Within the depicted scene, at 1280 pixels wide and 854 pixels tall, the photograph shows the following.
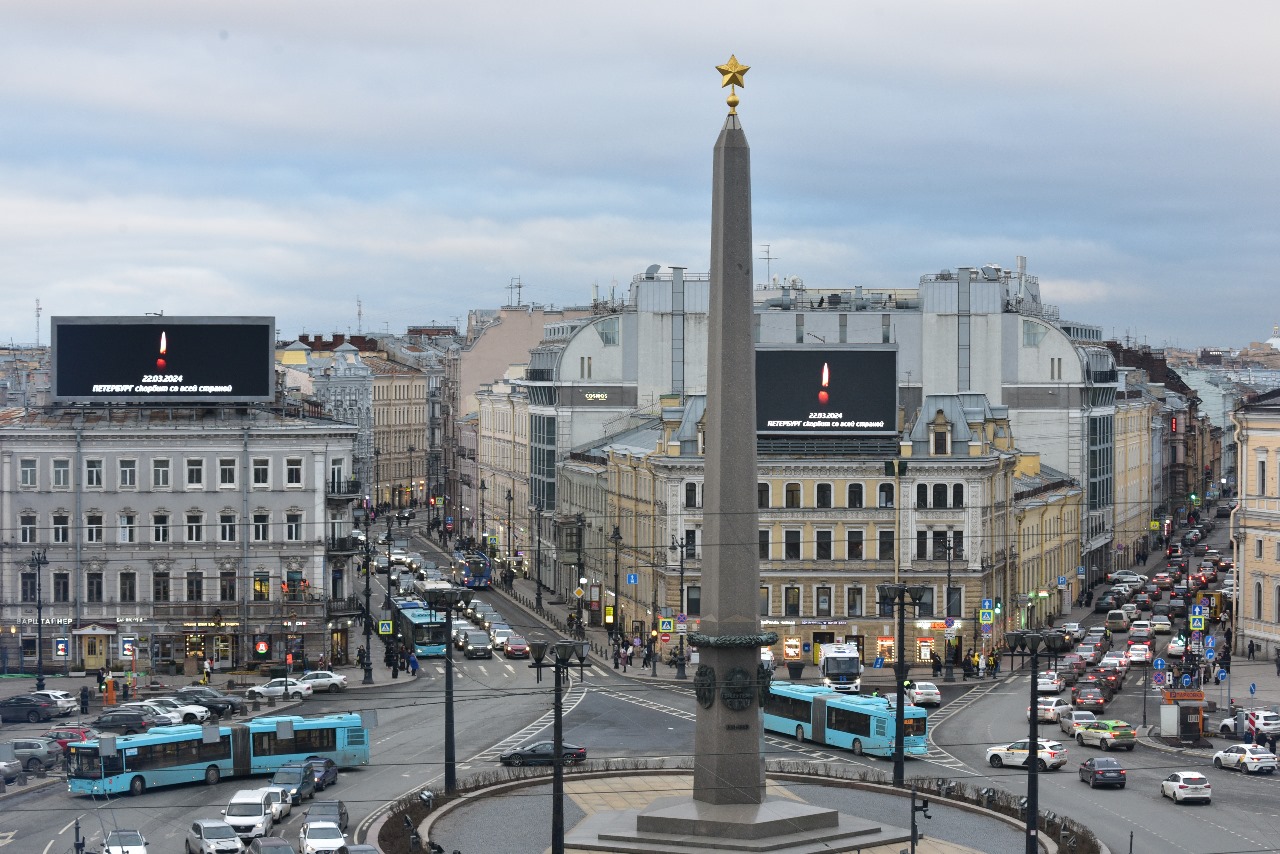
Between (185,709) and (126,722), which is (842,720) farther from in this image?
(126,722)

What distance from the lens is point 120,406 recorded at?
86688mm

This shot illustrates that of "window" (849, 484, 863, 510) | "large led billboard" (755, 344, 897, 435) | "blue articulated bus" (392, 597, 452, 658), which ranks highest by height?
"large led billboard" (755, 344, 897, 435)

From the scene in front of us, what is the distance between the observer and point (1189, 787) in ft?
179

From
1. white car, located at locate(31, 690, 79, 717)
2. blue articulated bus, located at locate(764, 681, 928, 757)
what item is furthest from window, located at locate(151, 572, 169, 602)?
blue articulated bus, located at locate(764, 681, 928, 757)

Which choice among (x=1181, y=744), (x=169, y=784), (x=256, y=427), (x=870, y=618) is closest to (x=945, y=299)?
(x=870, y=618)

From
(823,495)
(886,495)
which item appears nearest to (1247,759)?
(886,495)

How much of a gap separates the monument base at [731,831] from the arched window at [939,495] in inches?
1673

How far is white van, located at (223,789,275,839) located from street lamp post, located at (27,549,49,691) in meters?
27.5

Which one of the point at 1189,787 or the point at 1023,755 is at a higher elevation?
the point at 1189,787

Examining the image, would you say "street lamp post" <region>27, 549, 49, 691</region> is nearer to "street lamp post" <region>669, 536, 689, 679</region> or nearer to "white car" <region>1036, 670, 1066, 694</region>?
"street lamp post" <region>669, 536, 689, 679</region>

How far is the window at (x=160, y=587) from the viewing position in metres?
83.6

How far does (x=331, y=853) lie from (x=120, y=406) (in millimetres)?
45167

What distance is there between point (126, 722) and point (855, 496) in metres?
33.6

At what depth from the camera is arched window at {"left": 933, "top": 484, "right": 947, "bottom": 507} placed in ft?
282
